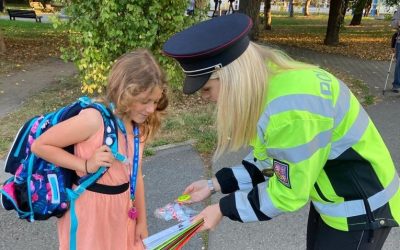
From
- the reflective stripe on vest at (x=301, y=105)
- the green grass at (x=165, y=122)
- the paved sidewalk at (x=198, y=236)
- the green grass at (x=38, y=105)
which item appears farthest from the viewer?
the green grass at (x=38, y=105)

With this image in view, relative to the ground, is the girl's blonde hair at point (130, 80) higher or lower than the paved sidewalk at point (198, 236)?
higher

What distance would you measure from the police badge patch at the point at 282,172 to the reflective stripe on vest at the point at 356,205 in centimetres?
28

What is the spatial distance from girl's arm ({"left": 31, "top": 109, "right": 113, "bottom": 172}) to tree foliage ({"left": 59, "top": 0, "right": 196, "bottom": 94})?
4.07 m

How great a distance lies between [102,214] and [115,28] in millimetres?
4240

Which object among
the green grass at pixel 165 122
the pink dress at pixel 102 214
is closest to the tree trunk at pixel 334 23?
the green grass at pixel 165 122

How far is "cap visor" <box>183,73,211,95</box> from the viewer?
1560mm

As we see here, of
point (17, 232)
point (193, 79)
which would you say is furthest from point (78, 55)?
point (193, 79)

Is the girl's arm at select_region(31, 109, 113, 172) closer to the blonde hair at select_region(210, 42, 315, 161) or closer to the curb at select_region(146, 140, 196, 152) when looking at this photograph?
the blonde hair at select_region(210, 42, 315, 161)

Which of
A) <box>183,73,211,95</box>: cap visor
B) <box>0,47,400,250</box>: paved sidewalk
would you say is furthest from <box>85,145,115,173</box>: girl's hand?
<box>0,47,400,250</box>: paved sidewalk

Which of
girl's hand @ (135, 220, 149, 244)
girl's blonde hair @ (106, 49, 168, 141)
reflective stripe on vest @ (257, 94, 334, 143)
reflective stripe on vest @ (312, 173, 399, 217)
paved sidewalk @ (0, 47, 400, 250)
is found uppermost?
reflective stripe on vest @ (257, 94, 334, 143)

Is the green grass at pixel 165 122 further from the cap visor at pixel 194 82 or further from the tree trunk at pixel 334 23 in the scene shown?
the tree trunk at pixel 334 23

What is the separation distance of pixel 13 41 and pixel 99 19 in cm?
947

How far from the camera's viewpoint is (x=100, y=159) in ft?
6.31

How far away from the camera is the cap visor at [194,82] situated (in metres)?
1.56
